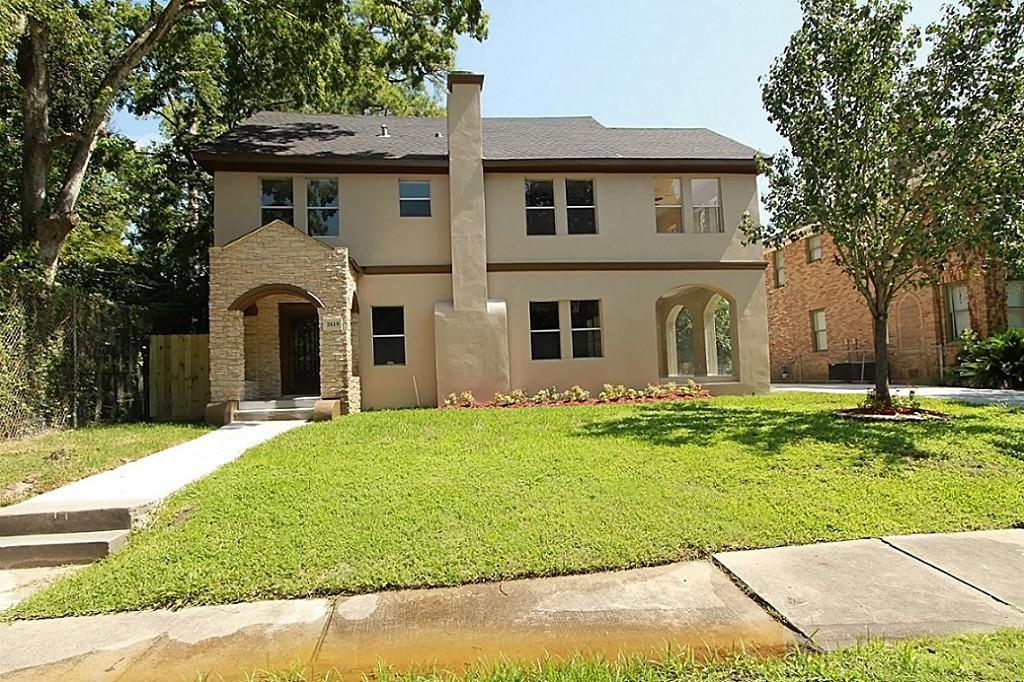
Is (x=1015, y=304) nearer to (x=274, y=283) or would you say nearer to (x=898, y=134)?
(x=898, y=134)

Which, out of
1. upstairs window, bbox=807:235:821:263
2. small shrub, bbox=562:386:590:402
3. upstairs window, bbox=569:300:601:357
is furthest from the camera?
upstairs window, bbox=807:235:821:263

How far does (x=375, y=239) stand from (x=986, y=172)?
1171 centimetres

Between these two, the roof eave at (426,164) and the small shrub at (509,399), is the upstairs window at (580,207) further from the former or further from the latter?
the small shrub at (509,399)

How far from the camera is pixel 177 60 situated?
17.7 metres

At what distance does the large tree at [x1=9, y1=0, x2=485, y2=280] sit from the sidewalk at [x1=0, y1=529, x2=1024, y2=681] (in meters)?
10.3

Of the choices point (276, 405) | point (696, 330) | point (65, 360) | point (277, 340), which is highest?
point (696, 330)

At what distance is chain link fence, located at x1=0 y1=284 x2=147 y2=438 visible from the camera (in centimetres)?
898

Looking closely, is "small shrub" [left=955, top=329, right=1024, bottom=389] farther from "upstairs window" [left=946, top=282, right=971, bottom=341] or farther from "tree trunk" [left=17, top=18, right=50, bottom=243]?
"tree trunk" [left=17, top=18, right=50, bottom=243]

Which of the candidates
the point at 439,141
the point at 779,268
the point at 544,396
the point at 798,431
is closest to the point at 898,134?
the point at 798,431

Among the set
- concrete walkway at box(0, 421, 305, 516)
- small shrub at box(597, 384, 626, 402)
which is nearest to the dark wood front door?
concrete walkway at box(0, 421, 305, 516)

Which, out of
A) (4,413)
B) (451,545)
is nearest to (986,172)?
(451,545)

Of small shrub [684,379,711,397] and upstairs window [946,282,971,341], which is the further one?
upstairs window [946,282,971,341]

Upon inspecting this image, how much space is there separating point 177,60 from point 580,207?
13.7m

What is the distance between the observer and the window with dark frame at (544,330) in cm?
1419
